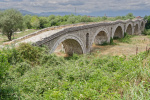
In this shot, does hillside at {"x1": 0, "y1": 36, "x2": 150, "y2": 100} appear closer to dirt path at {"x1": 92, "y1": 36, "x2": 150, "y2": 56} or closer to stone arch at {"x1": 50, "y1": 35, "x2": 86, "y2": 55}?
stone arch at {"x1": 50, "y1": 35, "x2": 86, "y2": 55}

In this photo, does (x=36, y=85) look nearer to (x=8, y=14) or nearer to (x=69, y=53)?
(x=69, y=53)

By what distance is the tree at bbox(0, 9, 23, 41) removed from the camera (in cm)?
2221

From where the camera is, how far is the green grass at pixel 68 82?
3.97m

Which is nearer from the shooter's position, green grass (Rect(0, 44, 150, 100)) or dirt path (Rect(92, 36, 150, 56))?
green grass (Rect(0, 44, 150, 100))

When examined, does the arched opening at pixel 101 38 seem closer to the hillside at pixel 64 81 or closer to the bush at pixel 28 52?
the hillside at pixel 64 81

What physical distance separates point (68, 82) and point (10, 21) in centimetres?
2149

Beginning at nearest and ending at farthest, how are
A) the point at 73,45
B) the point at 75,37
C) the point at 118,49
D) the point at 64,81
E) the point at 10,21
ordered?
1. the point at 64,81
2. the point at 75,37
3. the point at 73,45
4. the point at 10,21
5. the point at 118,49

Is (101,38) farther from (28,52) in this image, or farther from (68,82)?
(68,82)

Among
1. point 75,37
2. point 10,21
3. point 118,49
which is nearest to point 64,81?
point 75,37

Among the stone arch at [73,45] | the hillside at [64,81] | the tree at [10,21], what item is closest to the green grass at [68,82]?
the hillside at [64,81]

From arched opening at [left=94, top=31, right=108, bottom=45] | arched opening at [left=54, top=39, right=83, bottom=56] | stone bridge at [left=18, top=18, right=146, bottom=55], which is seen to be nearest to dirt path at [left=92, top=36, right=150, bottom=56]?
arched opening at [left=94, top=31, right=108, bottom=45]

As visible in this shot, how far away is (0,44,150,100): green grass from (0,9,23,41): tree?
1679 cm

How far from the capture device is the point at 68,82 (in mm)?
5496

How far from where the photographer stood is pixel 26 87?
5.21 meters
